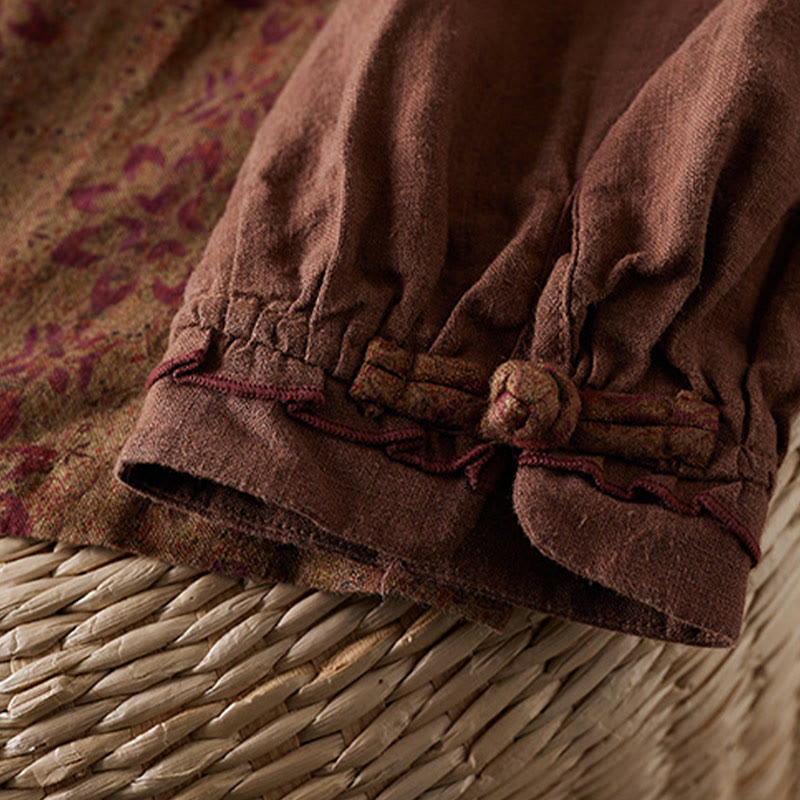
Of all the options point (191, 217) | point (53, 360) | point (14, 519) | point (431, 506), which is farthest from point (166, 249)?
point (431, 506)

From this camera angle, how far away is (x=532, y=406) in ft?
1.72

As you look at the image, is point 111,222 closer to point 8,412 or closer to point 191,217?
point 191,217

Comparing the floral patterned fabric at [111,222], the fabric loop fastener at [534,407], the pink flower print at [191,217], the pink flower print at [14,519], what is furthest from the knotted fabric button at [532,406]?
the pink flower print at [191,217]

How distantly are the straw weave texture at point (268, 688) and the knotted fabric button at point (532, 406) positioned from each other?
0.47ft

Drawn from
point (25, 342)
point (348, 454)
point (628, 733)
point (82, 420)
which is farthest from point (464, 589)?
point (25, 342)

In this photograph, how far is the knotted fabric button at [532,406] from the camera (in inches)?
20.7

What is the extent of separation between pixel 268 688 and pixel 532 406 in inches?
9.5

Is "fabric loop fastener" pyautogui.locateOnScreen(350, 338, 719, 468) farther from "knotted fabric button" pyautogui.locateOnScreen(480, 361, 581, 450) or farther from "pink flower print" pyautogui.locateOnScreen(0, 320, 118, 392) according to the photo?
"pink flower print" pyautogui.locateOnScreen(0, 320, 118, 392)

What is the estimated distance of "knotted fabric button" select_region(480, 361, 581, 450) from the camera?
20.7 inches

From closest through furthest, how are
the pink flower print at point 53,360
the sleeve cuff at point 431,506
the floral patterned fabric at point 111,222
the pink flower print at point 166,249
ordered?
the sleeve cuff at point 431,506 < the floral patterned fabric at point 111,222 < the pink flower print at point 53,360 < the pink flower print at point 166,249

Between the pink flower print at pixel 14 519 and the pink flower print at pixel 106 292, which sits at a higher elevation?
the pink flower print at pixel 106 292

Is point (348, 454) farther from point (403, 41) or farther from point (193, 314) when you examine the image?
point (403, 41)

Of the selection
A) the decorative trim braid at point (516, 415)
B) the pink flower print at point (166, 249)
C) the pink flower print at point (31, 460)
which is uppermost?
the pink flower print at point (166, 249)

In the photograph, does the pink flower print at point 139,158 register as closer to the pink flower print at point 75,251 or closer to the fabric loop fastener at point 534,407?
the pink flower print at point 75,251
